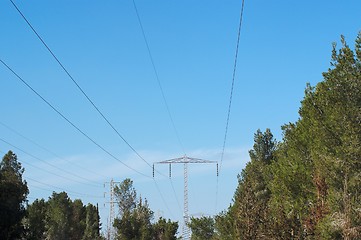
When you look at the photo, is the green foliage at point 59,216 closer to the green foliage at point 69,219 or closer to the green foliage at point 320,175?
the green foliage at point 69,219

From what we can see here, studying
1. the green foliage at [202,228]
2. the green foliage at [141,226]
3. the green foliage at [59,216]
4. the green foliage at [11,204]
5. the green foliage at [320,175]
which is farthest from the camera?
the green foliage at [202,228]

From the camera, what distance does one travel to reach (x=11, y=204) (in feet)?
189

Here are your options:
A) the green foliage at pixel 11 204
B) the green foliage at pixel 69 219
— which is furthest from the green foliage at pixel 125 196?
the green foliage at pixel 11 204

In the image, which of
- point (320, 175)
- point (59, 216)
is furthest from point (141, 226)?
point (320, 175)

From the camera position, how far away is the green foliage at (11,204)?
5684 cm

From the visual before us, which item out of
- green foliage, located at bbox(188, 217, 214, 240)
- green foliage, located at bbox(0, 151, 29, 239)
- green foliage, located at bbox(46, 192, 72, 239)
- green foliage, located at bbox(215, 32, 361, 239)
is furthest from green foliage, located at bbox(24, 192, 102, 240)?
green foliage, located at bbox(215, 32, 361, 239)

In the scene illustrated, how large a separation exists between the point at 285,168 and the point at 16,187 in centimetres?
2686

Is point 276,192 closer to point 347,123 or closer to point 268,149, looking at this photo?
point 347,123

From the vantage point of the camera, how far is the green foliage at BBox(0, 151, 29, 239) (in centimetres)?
5684

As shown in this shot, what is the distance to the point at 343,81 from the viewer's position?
39531mm

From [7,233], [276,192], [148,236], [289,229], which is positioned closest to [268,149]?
[148,236]

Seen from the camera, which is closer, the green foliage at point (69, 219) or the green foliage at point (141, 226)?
the green foliage at point (141, 226)

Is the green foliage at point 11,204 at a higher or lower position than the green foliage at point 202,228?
lower

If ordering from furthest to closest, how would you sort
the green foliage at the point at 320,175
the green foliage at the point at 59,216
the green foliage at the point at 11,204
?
the green foliage at the point at 59,216, the green foliage at the point at 11,204, the green foliage at the point at 320,175
